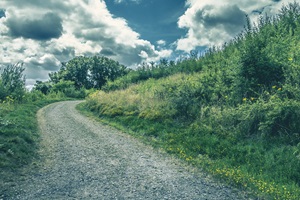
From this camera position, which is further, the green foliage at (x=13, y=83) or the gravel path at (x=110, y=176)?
the green foliage at (x=13, y=83)

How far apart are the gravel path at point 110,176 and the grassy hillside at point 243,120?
85cm

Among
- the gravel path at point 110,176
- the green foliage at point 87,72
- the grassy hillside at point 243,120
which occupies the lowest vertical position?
the gravel path at point 110,176

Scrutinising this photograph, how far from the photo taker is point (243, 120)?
9.94 m

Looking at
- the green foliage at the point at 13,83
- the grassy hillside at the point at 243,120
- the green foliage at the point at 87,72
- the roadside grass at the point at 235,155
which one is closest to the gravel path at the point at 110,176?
the roadside grass at the point at 235,155

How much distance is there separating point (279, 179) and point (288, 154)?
4.54 feet

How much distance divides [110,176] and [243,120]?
19.4ft

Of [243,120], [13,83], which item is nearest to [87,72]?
[13,83]

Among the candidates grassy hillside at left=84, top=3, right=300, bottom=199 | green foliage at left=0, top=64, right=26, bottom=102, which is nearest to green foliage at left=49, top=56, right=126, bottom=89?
green foliage at left=0, top=64, right=26, bottom=102

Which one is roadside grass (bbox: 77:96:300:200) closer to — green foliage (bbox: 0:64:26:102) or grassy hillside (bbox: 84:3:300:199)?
grassy hillside (bbox: 84:3:300:199)

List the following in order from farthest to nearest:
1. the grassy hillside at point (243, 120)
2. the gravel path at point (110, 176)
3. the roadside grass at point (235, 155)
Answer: the grassy hillside at point (243, 120), the roadside grass at point (235, 155), the gravel path at point (110, 176)

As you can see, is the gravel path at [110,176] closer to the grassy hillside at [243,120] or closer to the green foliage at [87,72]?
the grassy hillside at [243,120]

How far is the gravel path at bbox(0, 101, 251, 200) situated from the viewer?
19.2ft

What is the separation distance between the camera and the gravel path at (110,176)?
5.86 meters

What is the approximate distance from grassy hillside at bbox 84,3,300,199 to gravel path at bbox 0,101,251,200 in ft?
2.78
